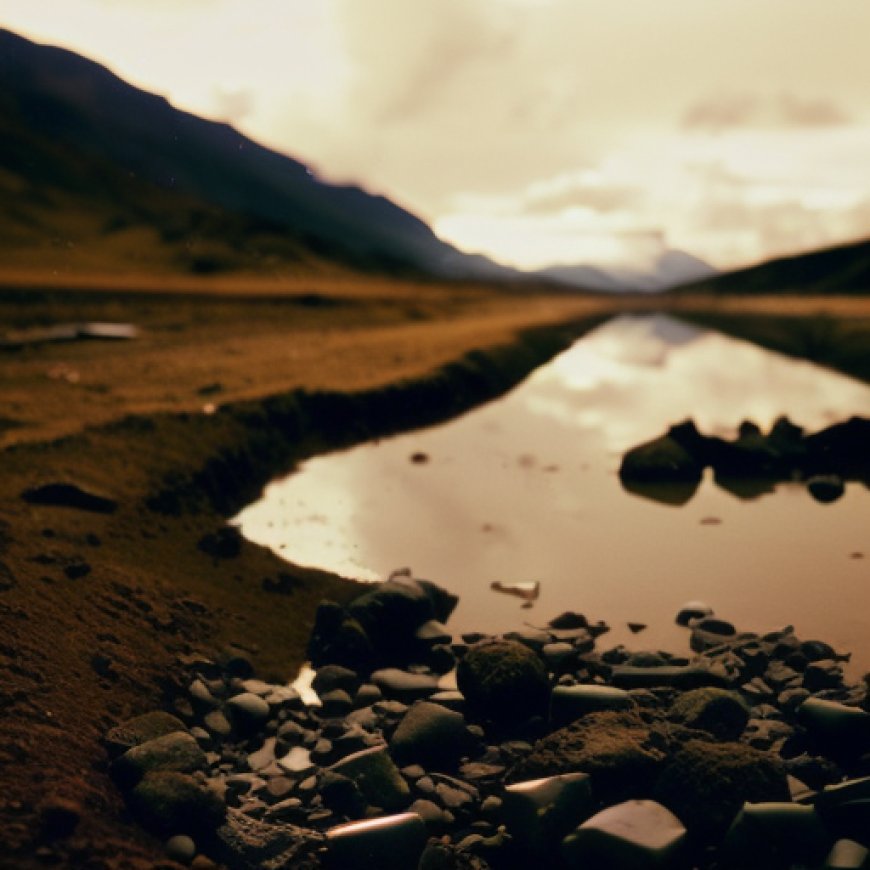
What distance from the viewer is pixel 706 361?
61.7m

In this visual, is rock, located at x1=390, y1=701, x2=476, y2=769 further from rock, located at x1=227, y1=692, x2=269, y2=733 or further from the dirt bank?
the dirt bank

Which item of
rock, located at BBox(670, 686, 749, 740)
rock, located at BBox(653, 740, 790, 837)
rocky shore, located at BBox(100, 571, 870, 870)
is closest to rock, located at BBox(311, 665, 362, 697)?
rocky shore, located at BBox(100, 571, 870, 870)

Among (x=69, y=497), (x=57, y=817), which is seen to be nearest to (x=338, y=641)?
(x=57, y=817)

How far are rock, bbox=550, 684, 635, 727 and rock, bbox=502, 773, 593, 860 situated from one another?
171 cm

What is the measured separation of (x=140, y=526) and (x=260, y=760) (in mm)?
6921

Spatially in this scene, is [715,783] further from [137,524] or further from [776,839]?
[137,524]

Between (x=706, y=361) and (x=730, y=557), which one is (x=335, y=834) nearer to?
(x=730, y=557)

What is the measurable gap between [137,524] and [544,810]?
9930mm

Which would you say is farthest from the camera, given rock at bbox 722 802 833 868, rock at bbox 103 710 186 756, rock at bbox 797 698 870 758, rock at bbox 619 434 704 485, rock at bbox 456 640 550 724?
rock at bbox 619 434 704 485

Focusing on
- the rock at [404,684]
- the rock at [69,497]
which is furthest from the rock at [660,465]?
the rock at [404,684]

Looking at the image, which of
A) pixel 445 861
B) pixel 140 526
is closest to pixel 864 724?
pixel 445 861

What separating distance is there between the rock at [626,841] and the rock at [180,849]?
331 centimetres

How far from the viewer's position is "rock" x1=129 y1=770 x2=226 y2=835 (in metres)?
9.24

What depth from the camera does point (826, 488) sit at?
2364 cm
